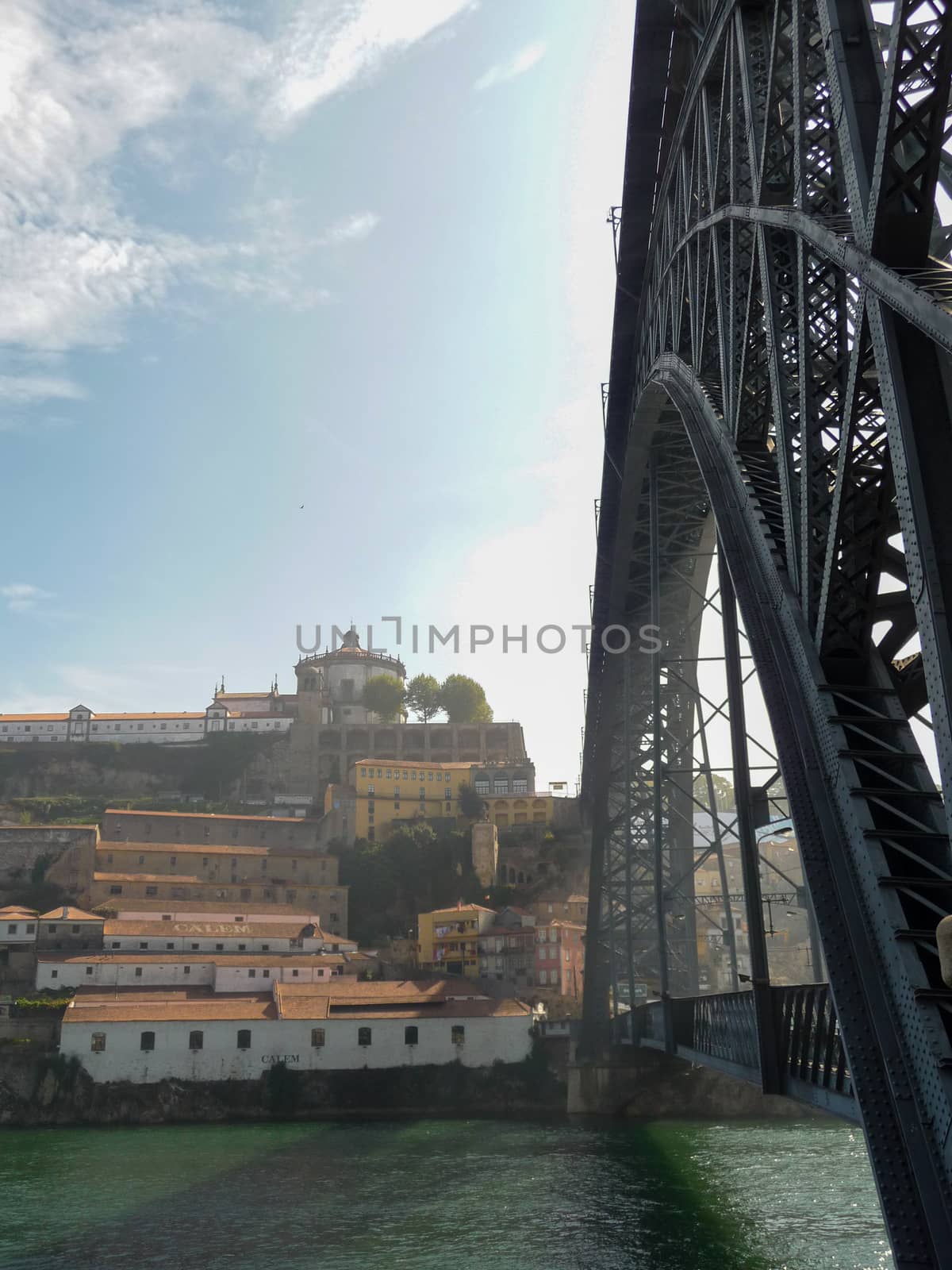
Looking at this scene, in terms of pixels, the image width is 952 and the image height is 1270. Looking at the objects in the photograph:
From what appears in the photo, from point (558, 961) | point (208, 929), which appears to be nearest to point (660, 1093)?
point (558, 961)

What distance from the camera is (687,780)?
27.9 metres

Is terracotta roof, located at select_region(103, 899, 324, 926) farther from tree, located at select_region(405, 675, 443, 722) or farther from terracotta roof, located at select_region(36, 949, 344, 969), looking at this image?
tree, located at select_region(405, 675, 443, 722)

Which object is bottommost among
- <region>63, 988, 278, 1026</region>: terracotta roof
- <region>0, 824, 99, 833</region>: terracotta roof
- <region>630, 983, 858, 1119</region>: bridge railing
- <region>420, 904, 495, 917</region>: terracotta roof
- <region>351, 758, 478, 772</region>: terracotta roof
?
<region>63, 988, 278, 1026</region>: terracotta roof

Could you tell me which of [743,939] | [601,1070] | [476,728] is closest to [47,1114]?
[601,1070]

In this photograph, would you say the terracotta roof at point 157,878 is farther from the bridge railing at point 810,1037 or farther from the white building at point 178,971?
the bridge railing at point 810,1037

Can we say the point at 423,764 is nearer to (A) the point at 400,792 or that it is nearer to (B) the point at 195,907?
(A) the point at 400,792

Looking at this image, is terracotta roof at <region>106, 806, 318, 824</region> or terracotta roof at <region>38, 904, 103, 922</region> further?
terracotta roof at <region>106, 806, 318, 824</region>

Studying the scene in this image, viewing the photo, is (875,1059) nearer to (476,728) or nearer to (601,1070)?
(601,1070)

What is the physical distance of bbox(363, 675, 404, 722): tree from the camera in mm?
94625

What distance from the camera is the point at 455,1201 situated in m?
24.7

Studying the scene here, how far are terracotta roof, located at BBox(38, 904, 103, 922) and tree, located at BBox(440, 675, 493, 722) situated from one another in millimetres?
45764

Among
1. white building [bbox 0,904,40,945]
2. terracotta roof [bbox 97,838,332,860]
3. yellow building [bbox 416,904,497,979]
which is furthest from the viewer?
terracotta roof [bbox 97,838,332,860]

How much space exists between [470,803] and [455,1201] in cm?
4899

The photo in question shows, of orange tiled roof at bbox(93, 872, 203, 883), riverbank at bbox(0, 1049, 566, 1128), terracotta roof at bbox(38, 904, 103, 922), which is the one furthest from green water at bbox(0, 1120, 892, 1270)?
orange tiled roof at bbox(93, 872, 203, 883)
